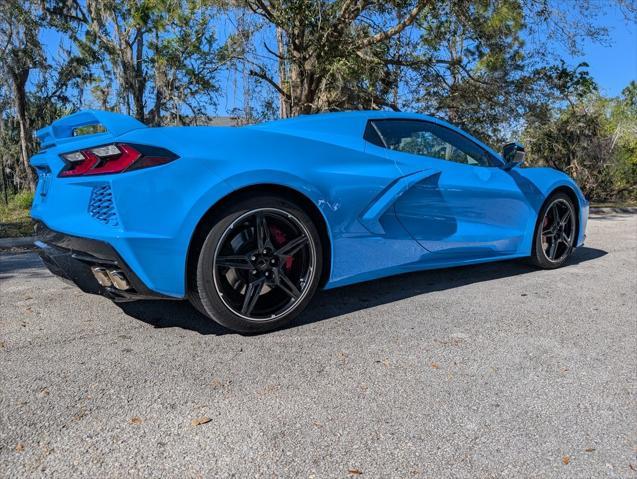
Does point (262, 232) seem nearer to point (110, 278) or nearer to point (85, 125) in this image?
point (110, 278)

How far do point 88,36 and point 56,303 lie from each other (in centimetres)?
1558

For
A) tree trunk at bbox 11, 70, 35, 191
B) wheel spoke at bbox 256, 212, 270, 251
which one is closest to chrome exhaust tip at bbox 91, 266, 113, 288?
wheel spoke at bbox 256, 212, 270, 251

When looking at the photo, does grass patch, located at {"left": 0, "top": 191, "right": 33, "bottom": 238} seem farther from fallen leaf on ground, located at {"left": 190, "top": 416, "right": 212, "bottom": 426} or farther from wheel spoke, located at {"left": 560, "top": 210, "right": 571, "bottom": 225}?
wheel spoke, located at {"left": 560, "top": 210, "right": 571, "bottom": 225}

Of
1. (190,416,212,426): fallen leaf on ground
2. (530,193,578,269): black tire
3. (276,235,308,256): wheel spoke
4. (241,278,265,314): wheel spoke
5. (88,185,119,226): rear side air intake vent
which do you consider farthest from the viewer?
(530,193,578,269): black tire

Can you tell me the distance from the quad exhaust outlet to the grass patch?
378 cm

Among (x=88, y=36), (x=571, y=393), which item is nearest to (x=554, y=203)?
(x=571, y=393)

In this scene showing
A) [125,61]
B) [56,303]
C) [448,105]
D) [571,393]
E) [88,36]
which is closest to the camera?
[571,393]

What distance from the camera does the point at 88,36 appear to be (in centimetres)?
1628

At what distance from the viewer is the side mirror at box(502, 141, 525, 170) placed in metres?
4.34

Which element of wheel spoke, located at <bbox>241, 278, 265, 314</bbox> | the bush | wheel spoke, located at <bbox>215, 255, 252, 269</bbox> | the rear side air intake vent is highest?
the rear side air intake vent

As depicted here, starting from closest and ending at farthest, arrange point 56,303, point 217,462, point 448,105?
point 217,462 < point 56,303 < point 448,105

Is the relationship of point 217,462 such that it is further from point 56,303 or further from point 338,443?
point 56,303

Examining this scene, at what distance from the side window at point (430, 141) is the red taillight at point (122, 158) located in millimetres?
1586

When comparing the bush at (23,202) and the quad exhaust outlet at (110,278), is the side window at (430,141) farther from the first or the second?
the bush at (23,202)
